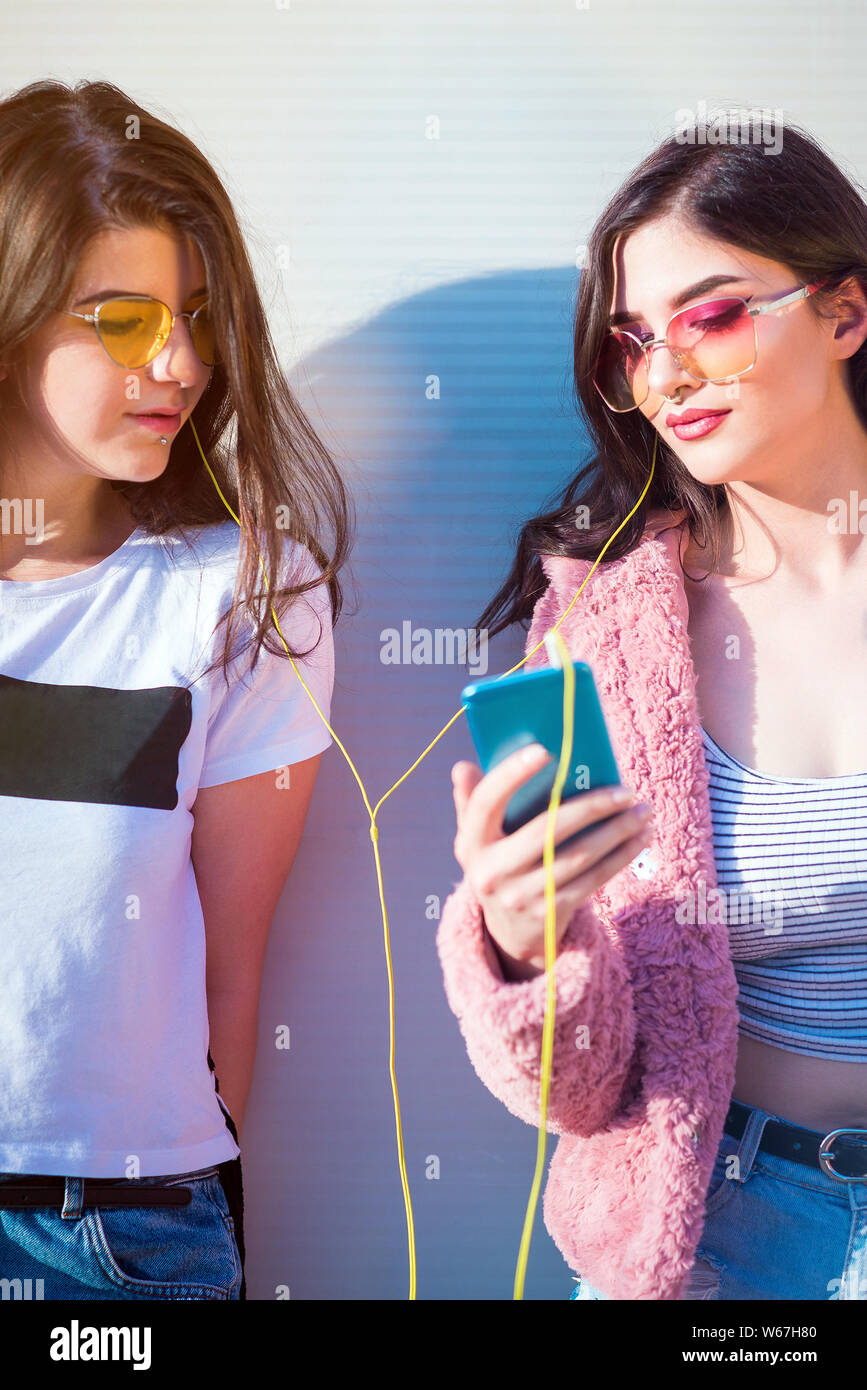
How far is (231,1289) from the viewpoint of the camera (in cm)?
130

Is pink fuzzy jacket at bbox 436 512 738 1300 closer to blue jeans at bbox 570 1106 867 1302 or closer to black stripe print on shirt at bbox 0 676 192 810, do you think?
blue jeans at bbox 570 1106 867 1302

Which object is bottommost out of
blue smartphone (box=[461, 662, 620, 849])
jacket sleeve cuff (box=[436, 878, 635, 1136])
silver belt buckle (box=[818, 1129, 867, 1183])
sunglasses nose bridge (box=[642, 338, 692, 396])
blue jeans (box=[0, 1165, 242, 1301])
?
blue jeans (box=[0, 1165, 242, 1301])

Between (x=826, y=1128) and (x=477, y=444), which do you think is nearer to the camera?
(x=826, y=1128)

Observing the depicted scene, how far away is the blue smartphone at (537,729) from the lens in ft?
3.26

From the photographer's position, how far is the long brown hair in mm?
1266

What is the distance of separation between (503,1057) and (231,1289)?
488mm

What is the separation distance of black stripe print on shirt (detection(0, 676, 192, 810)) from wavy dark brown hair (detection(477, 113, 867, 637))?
57 centimetres

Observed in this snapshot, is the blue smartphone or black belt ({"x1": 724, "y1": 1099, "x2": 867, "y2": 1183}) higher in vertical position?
the blue smartphone

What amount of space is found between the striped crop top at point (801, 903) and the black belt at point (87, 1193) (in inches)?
28.6

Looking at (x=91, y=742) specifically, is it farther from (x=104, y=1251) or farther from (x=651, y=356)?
(x=651, y=356)

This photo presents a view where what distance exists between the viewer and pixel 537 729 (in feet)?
3.30

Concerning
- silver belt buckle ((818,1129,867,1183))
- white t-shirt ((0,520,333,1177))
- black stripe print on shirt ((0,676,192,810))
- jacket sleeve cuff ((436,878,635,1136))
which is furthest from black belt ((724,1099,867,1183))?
black stripe print on shirt ((0,676,192,810))
